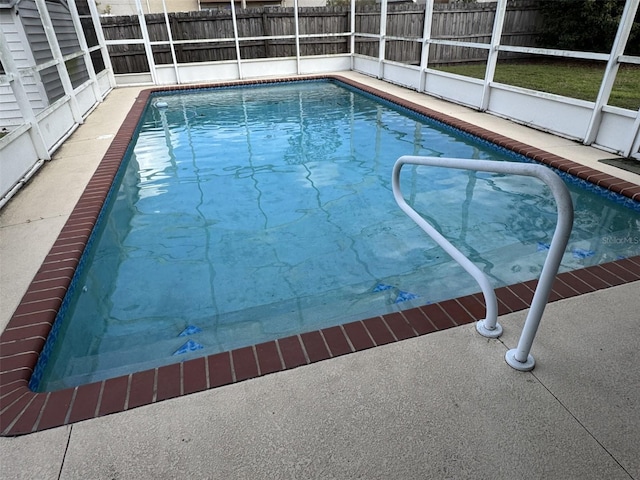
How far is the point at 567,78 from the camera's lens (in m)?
9.94

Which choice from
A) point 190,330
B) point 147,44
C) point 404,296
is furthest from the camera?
point 147,44

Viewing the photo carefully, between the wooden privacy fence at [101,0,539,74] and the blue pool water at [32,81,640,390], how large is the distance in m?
6.87

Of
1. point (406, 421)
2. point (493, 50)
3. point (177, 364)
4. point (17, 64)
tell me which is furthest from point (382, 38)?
point (406, 421)

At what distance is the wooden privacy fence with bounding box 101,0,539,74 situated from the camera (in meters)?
11.2

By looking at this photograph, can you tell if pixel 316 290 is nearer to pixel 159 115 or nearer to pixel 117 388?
pixel 117 388

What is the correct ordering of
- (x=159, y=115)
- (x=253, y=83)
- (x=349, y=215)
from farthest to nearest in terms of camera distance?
(x=253, y=83), (x=159, y=115), (x=349, y=215)

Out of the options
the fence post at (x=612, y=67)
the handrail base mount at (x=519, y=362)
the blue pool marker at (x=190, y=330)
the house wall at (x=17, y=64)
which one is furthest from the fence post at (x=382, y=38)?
the handrail base mount at (x=519, y=362)

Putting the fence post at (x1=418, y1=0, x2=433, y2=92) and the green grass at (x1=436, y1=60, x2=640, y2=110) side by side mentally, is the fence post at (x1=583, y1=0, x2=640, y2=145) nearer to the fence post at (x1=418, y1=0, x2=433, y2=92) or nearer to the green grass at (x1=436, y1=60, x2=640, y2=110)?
the green grass at (x1=436, y1=60, x2=640, y2=110)

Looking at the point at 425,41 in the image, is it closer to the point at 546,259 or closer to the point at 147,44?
the point at 147,44

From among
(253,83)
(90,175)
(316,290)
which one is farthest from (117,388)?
(253,83)

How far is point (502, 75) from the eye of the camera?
1059cm

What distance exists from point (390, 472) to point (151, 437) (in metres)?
0.97

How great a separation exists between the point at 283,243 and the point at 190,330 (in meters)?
1.26

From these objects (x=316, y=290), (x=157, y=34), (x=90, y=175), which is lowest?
(x=316, y=290)
